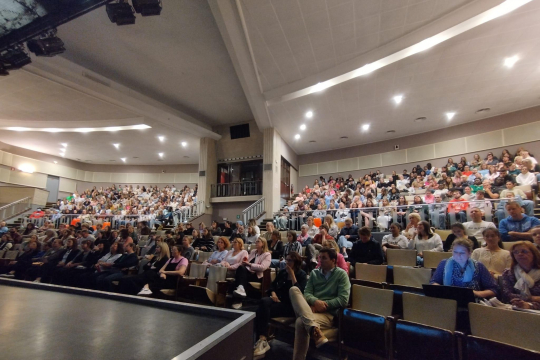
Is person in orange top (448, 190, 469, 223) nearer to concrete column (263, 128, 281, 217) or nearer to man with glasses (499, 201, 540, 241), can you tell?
man with glasses (499, 201, 540, 241)

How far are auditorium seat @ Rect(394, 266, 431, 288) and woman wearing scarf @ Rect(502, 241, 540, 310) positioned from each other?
75 centimetres

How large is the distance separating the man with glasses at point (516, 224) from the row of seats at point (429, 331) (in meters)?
2.46

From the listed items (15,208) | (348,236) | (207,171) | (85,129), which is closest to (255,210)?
(207,171)

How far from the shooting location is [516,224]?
158 inches

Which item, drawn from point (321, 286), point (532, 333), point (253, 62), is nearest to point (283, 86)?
point (253, 62)

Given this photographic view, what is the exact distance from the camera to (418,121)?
10141 millimetres

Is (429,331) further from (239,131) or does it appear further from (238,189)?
(239,131)

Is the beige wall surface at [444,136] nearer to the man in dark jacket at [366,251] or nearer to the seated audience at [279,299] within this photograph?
the man in dark jacket at [366,251]

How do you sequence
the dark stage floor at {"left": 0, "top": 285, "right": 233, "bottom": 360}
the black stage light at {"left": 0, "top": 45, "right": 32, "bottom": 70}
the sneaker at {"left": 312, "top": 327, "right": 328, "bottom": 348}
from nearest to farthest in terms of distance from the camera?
the dark stage floor at {"left": 0, "top": 285, "right": 233, "bottom": 360}
the sneaker at {"left": 312, "top": 327, "right": 328, "bottom": 348}
the black stage light at {"left": 0, "top": 45, "right": 32, "bottom": 70}

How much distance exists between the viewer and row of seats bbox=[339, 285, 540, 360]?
1820mm

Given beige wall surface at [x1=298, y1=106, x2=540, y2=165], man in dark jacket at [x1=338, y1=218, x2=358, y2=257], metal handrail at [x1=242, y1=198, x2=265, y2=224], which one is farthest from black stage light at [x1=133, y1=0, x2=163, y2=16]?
beige wall surface at [x1=298, y1=106, x2=540, y2=165]

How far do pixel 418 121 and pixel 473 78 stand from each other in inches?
114

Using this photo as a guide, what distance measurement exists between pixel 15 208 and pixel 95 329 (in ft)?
52.1

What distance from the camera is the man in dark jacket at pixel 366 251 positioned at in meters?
4.07
